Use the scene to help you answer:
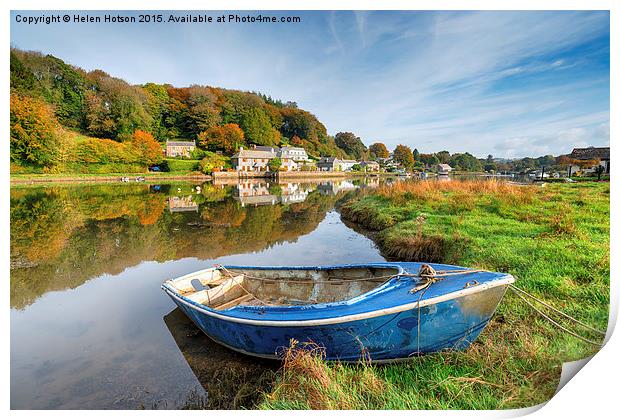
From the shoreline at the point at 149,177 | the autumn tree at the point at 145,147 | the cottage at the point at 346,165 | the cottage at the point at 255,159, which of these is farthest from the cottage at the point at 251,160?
the cottage at the point at 346,165

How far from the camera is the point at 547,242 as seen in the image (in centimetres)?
589

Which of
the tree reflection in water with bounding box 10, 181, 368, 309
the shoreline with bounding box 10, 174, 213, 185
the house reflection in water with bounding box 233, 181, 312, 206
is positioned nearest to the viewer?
the tree reflection in water with bounding box 10, 181, 368, 309

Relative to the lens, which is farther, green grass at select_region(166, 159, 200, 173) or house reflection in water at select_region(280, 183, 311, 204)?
green grass at select_region(166, 159, 200, 173)

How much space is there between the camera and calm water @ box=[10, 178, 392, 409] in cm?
342

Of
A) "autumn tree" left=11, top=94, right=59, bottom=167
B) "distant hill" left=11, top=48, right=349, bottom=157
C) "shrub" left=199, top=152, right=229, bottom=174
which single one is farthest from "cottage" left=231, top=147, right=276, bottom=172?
"autumn tree" left=11, top=94, right=59, bottom=167

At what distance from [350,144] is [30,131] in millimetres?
70209

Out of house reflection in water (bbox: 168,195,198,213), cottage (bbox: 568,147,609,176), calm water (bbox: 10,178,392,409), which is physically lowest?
calm water (bbox: 10,178,392,409)

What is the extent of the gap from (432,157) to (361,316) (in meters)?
80.8

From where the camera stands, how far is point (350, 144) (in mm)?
84125

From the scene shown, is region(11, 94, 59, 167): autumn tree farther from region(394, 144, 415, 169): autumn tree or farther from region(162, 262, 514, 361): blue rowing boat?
region(394, 144, 415, 169): autumn tree

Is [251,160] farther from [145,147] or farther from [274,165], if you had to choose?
[145,147]

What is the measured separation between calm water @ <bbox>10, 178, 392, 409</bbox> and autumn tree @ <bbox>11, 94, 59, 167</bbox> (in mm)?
10030
